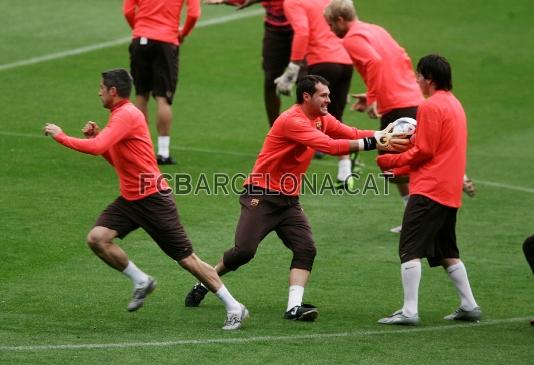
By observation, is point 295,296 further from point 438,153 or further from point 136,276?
point 438,153

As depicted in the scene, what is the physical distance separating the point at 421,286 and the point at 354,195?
3.95 metres

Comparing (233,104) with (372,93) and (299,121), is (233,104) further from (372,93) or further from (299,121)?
(299,121)

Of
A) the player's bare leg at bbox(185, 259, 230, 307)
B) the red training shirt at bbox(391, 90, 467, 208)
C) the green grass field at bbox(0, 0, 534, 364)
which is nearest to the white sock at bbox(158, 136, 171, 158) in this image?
the green grass field at bbox(0, 0, 534, 364)

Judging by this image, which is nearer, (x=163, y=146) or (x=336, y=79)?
(x=336, y=79)

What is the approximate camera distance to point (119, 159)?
10570mm

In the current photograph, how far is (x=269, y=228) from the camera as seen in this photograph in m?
10.8

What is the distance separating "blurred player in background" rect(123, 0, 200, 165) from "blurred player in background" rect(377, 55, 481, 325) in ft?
21.5

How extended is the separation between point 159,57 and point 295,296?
22.4ft

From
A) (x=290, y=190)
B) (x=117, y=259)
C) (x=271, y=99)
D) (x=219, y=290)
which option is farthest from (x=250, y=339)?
(x=271, y=99)

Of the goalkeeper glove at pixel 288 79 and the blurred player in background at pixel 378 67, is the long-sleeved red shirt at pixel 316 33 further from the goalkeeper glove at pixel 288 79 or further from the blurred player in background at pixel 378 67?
the blurred player in background at pixel 378 67

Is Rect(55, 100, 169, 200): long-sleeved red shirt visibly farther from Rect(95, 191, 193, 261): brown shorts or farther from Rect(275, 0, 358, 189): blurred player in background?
Rect(275, 0, 358, 189): blurred player in background

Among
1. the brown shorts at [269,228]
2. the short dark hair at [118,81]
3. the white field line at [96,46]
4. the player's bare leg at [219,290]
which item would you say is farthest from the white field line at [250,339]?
the white field line at [96,46]

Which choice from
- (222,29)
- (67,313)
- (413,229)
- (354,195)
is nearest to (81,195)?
(354,195)

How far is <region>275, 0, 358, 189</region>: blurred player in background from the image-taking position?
15852 millimetres
